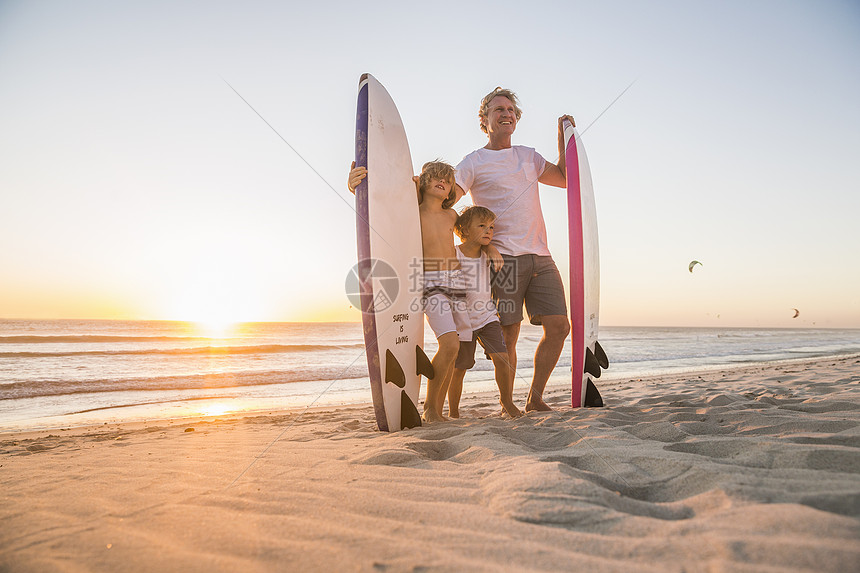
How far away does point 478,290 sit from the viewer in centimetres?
304

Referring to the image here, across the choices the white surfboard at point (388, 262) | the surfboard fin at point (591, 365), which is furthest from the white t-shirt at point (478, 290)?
the surfboard fin at point (591, 365)

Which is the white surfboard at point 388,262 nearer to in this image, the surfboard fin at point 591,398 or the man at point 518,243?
the man at point 518,243

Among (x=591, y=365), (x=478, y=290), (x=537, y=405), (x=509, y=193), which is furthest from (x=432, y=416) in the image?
(x=509, y=193)

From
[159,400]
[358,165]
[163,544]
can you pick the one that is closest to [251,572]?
[163,544]

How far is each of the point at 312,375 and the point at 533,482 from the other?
6.52m

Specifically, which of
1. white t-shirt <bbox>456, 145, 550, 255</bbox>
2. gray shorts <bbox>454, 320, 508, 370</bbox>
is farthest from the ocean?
white t-shirt <bbox>456, 145, 550, 255</bbox>

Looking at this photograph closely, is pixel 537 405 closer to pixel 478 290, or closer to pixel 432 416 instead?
pixel 432 416

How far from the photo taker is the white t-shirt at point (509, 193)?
10.4ft

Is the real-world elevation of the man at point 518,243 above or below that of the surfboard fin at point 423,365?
above

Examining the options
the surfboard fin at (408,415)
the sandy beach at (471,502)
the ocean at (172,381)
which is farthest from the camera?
the ocean at (172,381)

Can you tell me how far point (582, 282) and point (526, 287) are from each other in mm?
386

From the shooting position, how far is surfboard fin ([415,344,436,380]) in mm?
2939

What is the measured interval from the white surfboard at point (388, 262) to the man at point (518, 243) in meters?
0.46

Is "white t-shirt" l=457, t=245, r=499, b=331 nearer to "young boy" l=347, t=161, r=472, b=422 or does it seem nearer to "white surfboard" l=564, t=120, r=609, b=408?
"young boy" l=347, t=161, r=472, b=422
